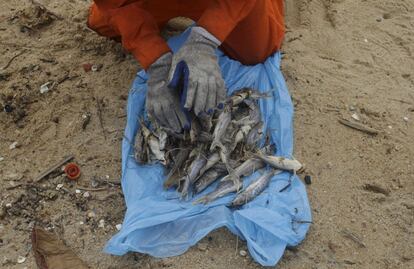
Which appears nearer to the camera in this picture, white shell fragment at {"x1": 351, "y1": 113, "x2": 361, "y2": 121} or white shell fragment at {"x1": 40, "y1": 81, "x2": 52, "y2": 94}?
white shell fragment at {"x1": 351, "y1": 113, "x2": 361, "y2": 121}

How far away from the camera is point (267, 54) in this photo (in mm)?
3496

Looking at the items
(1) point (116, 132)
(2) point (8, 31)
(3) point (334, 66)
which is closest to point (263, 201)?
(1) point (116, 132)

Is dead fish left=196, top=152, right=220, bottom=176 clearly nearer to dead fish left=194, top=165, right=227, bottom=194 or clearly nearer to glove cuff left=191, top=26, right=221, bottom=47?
dead fish left=194, top=165, right=227, bottom=194

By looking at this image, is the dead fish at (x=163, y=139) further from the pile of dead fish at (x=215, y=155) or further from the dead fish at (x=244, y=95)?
the dead fish at (x=244, y=95)

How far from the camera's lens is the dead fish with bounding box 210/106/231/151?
9.50 ft

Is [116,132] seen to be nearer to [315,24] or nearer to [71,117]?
[71,117]

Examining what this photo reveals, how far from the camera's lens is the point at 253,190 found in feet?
9.21

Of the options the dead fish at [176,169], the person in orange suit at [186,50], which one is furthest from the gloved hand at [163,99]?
the dead fish at [176,169]

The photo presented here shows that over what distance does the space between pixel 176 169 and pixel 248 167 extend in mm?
396

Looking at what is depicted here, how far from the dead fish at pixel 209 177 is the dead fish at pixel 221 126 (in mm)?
116

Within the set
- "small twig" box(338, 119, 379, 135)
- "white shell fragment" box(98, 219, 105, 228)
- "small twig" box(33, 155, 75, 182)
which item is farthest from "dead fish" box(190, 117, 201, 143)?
"small twig" box(338, 119, 379, 135)

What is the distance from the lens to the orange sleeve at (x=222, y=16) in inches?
111

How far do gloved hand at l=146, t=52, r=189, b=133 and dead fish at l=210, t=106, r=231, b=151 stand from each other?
0.18 meters

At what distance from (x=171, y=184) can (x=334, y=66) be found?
4.80ft
